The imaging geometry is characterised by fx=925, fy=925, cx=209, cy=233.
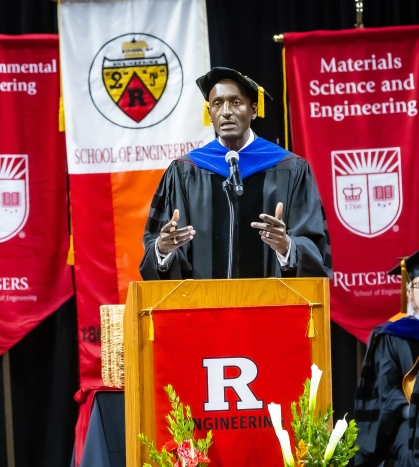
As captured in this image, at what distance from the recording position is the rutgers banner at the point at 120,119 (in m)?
5.70

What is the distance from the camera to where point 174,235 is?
3.02 metres

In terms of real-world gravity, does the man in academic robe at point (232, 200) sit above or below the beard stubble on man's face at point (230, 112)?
below

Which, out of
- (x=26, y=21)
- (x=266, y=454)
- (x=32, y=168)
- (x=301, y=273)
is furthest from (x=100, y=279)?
(x=266, y=454)

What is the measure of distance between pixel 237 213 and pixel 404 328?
6.76 feet

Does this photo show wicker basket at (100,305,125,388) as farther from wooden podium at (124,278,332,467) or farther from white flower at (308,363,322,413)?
white flower at (308,363,322,413)

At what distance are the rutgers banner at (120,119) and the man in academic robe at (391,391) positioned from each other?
1.54 meters

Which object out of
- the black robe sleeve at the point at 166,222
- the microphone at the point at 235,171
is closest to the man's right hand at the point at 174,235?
the black robe sleeve at the point at 166,222

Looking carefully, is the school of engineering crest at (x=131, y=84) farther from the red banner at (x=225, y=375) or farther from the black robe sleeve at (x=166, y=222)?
the red banner at (x=225, y=375)

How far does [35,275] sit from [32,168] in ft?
2.24

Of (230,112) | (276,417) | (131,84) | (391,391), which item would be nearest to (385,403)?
(391,391)

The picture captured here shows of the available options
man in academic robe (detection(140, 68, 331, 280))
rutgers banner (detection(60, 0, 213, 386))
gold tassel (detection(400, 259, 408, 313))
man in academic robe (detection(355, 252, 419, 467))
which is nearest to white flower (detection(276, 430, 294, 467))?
man in academic robe (detection(140, 68, 331, 280))

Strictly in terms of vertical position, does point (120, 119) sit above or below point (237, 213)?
above

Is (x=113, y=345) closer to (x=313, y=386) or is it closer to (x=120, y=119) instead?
(x=120, y=119)

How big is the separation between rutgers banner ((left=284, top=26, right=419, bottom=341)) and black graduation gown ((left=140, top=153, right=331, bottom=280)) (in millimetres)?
2161
